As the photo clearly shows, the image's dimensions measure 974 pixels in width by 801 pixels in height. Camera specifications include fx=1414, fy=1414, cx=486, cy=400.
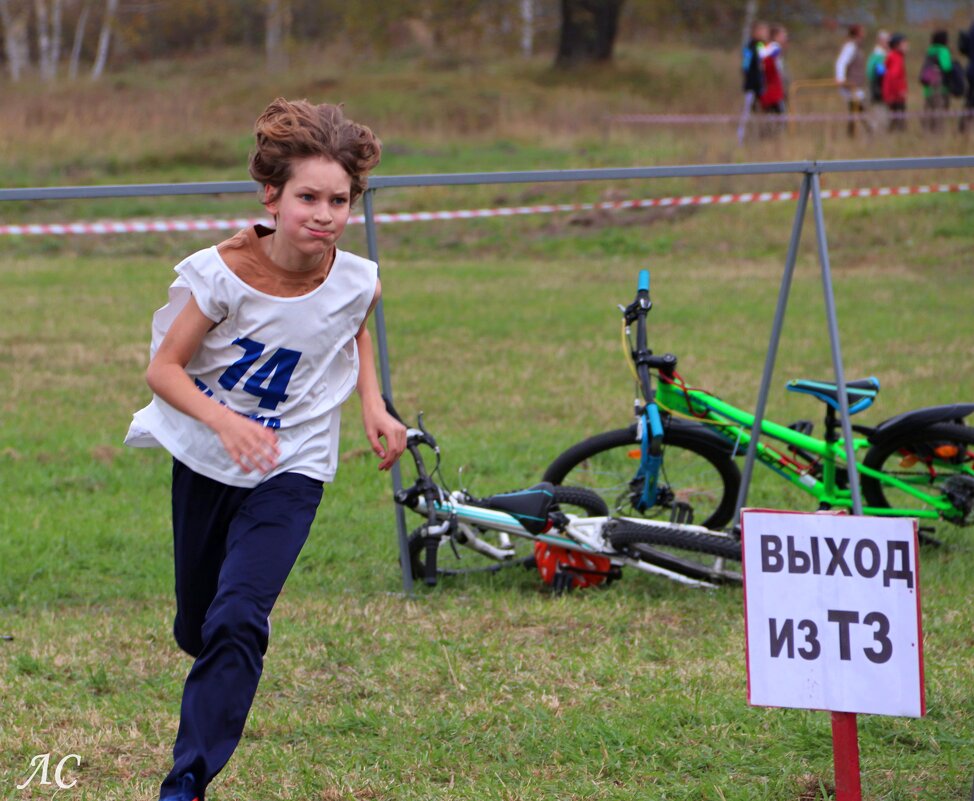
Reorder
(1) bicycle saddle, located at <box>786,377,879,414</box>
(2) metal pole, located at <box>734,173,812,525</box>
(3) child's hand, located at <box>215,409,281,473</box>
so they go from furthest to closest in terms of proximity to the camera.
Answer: (1) bicycle saddle, located at <box>786,377,879,414</box> → (2) metal pole, located at <box>734,173,812,525</box> → (3) child's hand, located at <box>215,409,281,473</box>

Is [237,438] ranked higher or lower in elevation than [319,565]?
higher

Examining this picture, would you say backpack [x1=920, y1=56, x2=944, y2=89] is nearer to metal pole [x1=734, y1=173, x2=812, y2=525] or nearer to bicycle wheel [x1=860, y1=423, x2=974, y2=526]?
bicycle wheel [x1=860, y1=423, x2=974, y2=526]

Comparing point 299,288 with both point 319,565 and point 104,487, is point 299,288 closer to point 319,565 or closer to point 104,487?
point 319,565

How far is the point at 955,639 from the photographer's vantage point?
5.12m

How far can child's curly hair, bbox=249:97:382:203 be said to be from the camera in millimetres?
3471

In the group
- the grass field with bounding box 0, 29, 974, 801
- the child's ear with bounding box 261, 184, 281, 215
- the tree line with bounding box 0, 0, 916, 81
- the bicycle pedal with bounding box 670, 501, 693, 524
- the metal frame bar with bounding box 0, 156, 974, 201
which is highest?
the tree line with bounding box 0, 0, 916, 81

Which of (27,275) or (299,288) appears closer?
(299,288)

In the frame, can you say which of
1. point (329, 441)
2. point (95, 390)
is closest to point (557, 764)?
point (329, 441)

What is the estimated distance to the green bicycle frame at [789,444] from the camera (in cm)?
621

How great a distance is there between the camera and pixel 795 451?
632 centimetres

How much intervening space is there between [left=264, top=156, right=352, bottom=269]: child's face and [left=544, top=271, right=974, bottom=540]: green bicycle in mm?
2699

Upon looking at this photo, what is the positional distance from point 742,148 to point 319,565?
15670mm

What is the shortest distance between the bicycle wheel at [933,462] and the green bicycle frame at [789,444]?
0.15 feet

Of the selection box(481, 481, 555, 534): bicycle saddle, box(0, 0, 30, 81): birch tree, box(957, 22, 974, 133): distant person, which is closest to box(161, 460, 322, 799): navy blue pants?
box(481, 481, 555, 534): bicycle saddle
